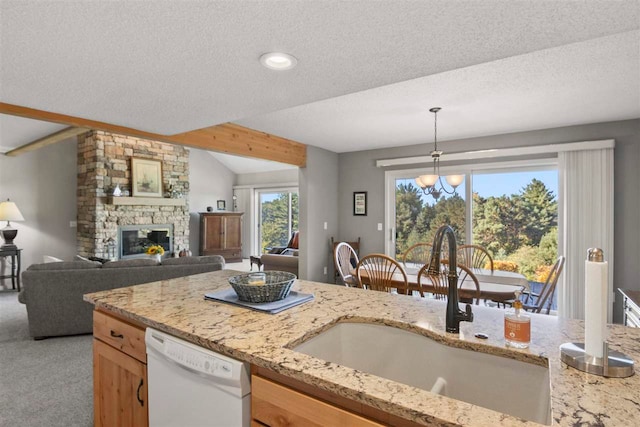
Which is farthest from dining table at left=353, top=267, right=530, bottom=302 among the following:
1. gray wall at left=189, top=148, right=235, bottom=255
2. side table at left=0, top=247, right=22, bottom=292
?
gray wall at left=189, top=148, right=235, bottom=255

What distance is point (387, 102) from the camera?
128 inches

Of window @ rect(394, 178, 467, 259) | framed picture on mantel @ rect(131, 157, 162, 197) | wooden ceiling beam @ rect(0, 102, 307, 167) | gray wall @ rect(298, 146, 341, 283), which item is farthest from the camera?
framed picture on mantel @ rect(131, 157, 162, 197)

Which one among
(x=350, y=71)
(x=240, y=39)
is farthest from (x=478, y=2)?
(x=240, y=39)

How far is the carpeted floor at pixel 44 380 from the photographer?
220 cm

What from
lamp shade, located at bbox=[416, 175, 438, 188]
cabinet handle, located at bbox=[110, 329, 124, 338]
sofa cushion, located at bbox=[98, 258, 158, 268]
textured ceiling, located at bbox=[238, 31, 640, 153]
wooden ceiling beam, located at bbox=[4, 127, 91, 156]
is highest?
wooden ceiling beam, located at bbox=[4, 127, 91, 156]

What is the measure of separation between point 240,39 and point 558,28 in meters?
1.35

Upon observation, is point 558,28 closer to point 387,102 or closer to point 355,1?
point 355,1

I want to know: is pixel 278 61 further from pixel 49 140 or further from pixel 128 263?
pixel 49 140

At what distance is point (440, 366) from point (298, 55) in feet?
4.96

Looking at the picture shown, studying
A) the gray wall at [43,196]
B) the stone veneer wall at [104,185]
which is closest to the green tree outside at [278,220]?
the stone veneer wall at [104,185]

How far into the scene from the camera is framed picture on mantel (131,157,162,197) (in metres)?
6.86

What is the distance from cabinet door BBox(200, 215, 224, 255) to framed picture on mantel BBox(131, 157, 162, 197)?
1.40m

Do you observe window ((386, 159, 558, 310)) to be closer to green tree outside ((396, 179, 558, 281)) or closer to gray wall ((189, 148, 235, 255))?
green tree outside ((396, 179, 558, 281))

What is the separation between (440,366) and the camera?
1269 mm
